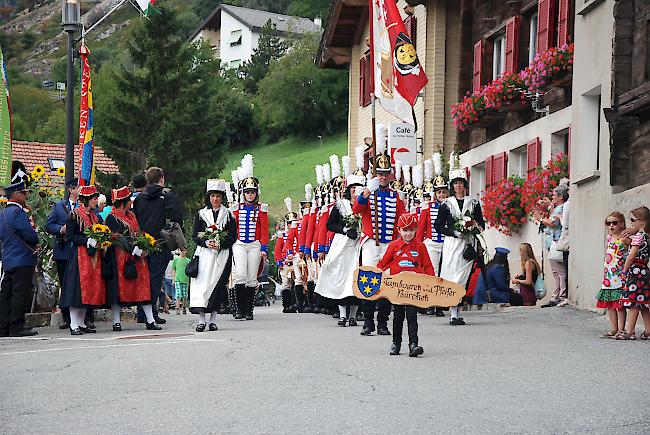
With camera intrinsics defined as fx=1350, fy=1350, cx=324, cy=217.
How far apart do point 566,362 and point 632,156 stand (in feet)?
24.4

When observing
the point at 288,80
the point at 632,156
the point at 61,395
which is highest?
the point at 288,80

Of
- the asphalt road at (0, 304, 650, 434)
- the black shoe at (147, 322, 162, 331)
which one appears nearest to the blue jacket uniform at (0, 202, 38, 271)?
the asphalt road at (0, 304, 650, 434)

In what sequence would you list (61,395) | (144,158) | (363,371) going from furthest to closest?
(144,158)
(363,371)
(61,395)

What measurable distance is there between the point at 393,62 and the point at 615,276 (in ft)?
39.5

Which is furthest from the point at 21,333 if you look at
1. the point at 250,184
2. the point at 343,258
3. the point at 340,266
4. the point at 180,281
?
the point at 180,281

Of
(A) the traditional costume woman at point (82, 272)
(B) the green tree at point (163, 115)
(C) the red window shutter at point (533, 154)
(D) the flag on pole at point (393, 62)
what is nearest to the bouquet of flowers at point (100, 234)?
(A) the traditional costume woman at point (82, 272)

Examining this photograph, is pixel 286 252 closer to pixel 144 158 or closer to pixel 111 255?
pixel 111 255

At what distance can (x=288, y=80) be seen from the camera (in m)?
92.0

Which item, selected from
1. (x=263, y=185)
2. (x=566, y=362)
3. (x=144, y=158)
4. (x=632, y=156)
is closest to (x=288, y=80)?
(x=263, y=185)

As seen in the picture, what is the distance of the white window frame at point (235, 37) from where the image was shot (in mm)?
138000

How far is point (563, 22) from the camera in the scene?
2405cm

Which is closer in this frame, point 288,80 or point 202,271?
point 202,271

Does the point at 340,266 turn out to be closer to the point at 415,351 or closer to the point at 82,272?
the point at 82,272

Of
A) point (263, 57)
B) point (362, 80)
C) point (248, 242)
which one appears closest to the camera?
point (248, 242)
